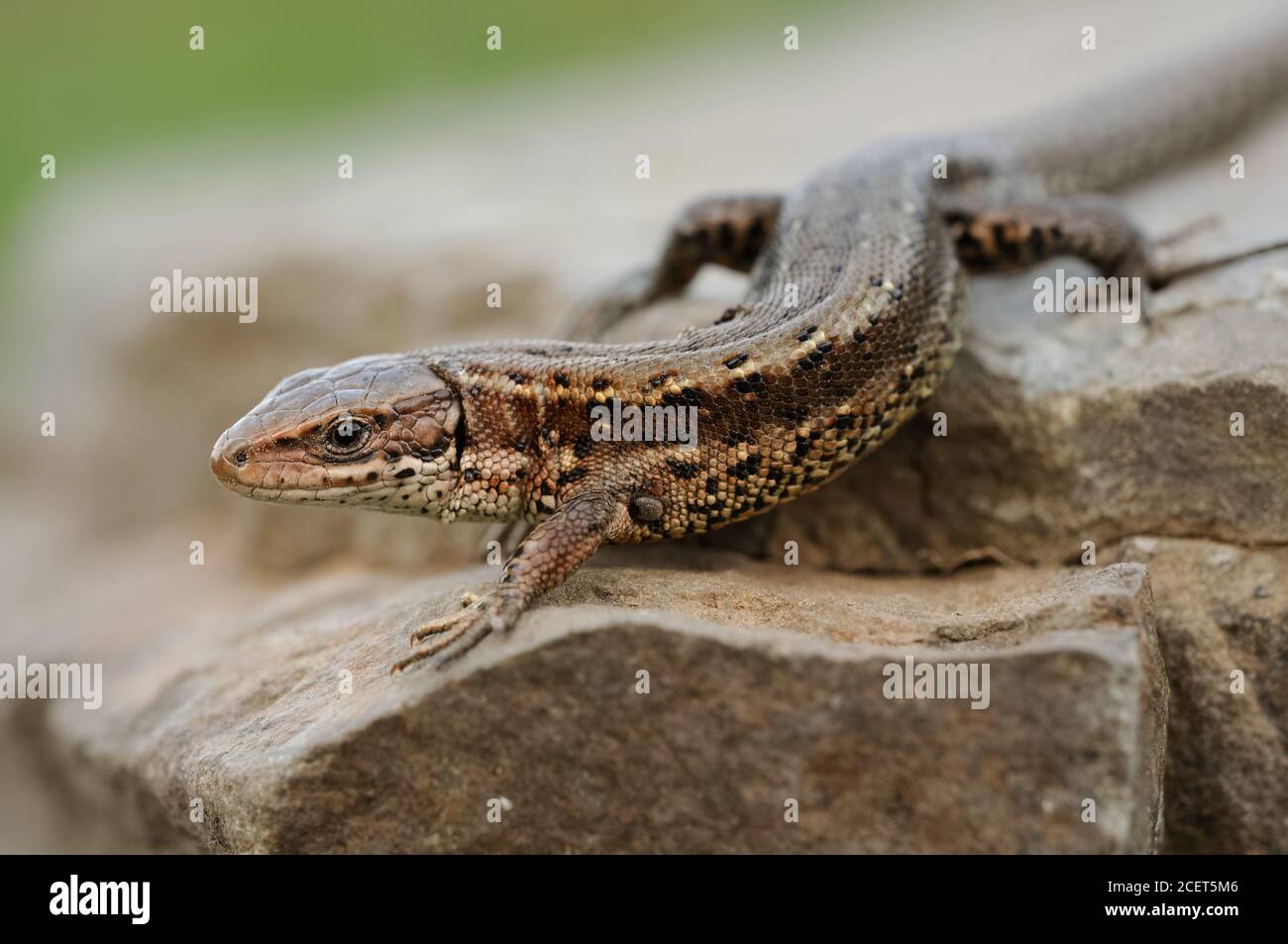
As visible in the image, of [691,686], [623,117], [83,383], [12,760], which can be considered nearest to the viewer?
[691,686]

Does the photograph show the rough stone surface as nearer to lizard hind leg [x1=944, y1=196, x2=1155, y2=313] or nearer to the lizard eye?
lizard hind leg [x1=944, y1=196, x2=1155, y2=313]

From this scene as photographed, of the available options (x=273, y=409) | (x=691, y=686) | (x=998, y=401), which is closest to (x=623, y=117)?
(x=998, y=401)

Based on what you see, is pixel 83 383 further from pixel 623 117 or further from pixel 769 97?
pixel 769 97

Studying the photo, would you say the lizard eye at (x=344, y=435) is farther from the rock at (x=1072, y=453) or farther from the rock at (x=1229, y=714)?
the rock at (x=1229, y=714)

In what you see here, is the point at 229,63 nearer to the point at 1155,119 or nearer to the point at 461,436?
the point at 1155,119

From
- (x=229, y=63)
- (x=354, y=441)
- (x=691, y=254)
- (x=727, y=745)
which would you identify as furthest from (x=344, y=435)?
(x=229, y=63)

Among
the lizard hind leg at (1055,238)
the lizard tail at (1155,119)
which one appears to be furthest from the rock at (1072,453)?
the lizard tail at (1155,119)
